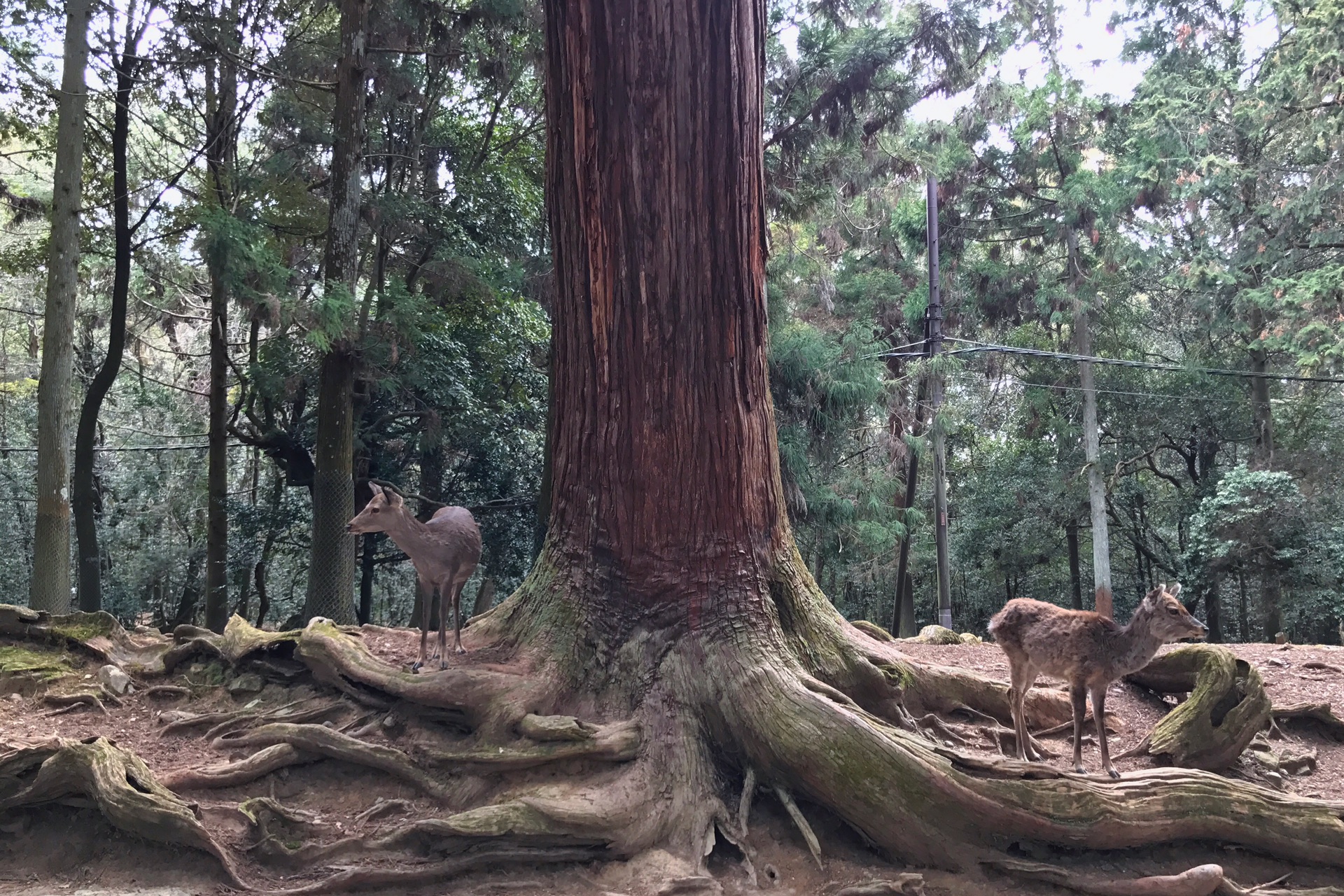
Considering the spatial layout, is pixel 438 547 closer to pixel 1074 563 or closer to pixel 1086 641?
pixel 1086 641

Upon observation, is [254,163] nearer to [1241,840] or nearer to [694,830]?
[694,830]

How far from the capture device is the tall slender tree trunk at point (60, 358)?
1063 centimetres

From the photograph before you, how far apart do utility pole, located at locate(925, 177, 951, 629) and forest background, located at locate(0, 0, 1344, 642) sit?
0.42 m

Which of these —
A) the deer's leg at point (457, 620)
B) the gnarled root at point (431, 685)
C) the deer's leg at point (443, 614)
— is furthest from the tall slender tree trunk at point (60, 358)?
the deer's leg at point (443, 614)

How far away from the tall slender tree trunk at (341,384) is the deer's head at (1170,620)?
9.08m

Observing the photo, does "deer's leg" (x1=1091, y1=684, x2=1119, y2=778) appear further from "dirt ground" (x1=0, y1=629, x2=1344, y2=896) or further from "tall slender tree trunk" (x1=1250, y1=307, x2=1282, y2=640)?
"tall slender tree trunk" (x1=1250, y1=307, x2=1282, y2=640)

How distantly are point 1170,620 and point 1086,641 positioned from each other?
40cm

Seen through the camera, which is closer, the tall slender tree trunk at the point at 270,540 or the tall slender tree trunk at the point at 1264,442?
the tall slender tree trunk at the point at 270,540

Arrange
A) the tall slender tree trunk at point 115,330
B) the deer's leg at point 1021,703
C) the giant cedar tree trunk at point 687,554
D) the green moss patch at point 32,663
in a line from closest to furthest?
1. the giant cedar tree trunk at point 687,554
2. the deer's leg at point 1021,703
3. the green moss patch at point 32,663
4. the tall slender tree trunk at point 115,330

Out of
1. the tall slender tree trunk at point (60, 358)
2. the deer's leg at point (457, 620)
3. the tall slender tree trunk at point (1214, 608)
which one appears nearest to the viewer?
the deer's leg at point (457, 620)

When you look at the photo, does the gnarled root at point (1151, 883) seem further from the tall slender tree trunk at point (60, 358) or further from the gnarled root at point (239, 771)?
the tall slender tree trunk at point (60, 358)

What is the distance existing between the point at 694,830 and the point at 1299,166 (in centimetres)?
2066

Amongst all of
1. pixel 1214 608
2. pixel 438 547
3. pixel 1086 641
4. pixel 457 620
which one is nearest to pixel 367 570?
pixel 457 620

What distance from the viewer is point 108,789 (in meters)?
3.83
